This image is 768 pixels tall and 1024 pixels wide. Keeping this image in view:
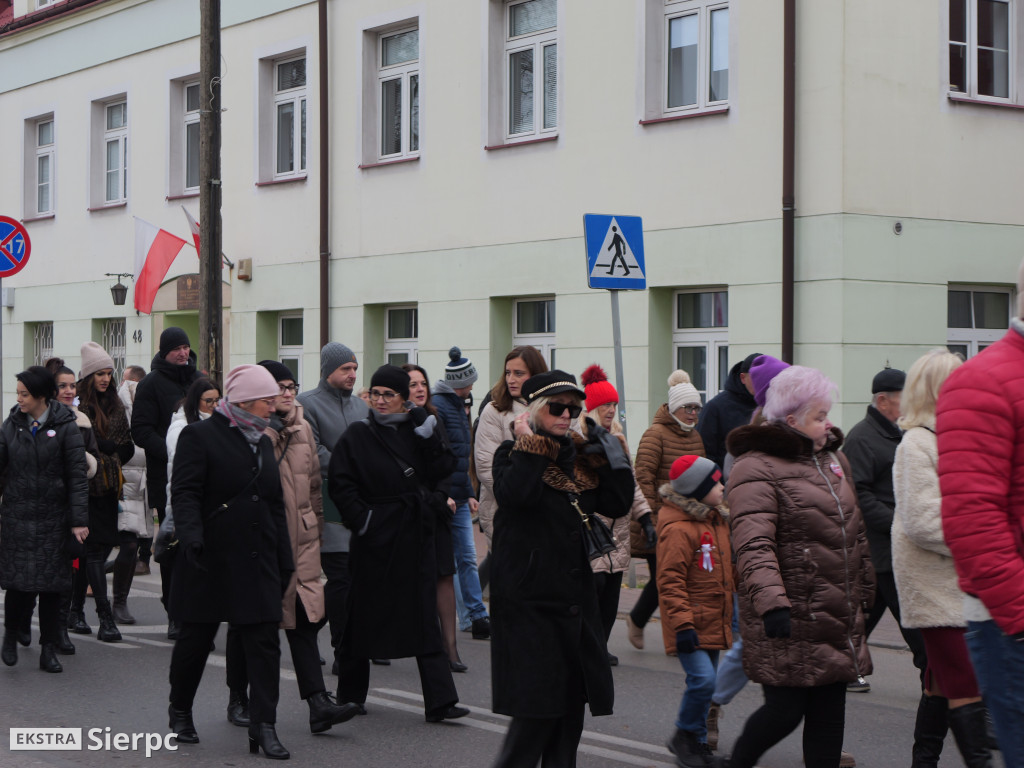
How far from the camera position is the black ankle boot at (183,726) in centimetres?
726

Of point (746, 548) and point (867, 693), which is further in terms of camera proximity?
point (867, 693)

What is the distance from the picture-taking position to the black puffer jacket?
9.20m

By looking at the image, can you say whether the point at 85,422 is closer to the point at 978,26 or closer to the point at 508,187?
the point at 508,187

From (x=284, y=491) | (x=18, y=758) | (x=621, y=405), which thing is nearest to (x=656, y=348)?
(x=621, y=405)

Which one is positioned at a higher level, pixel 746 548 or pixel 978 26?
pixel 978 26

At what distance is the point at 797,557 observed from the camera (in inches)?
211

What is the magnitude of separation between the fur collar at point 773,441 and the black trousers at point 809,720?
0.83 metres

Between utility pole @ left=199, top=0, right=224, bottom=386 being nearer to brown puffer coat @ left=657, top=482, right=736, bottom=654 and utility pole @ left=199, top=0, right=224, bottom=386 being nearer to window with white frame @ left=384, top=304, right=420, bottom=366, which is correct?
window with white frame @ left=384, top=304, right=420, bottom=366

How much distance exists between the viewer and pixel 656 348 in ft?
51.5

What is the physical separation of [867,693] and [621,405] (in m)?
5.92

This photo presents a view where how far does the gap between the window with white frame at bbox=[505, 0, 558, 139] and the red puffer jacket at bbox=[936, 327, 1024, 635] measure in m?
13.4

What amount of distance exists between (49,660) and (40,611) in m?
0.33

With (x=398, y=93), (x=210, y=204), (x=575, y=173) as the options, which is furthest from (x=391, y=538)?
(x=398, y=93)

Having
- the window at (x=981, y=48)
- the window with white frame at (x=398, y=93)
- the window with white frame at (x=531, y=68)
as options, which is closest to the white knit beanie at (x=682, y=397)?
the window at (x=981, y=48)
